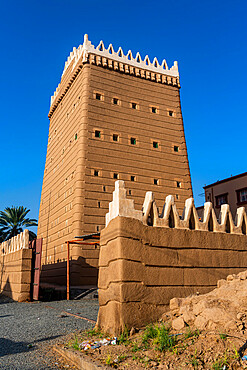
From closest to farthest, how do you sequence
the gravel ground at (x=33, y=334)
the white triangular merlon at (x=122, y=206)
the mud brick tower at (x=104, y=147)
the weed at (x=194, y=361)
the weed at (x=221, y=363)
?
the weed at (x=221, y=363) → the weed at (x=194, y=361) → the gravel ground at (x=33, y=334) → the white triangular merlon at (x=122, y=206) → the mud brick tower at (x=104, y=147)

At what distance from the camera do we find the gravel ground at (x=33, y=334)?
587cm

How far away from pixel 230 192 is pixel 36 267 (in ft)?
73.6

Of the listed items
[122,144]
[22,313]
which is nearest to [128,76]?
[122,144]

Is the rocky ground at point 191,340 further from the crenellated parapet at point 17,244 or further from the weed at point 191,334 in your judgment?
the crenellated parapet at point 17,244

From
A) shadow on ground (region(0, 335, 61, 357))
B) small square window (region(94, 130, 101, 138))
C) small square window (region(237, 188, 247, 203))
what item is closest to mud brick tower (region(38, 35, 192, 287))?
small square window (region(94, 130, 101, 138))

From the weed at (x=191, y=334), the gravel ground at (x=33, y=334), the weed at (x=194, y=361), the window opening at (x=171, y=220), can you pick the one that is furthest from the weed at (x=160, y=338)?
the window opening at (x=171, y=220)

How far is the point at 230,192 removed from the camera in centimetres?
3195

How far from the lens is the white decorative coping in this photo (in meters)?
25.9

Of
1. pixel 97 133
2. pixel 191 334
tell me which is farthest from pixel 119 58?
pixel 191 334

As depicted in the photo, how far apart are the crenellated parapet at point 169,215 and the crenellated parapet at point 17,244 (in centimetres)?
950

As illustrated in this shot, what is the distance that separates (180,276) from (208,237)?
142cm

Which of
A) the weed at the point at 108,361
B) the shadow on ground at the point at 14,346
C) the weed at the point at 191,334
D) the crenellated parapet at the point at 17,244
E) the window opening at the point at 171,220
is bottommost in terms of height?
the shadow on ground at the point at 14,346

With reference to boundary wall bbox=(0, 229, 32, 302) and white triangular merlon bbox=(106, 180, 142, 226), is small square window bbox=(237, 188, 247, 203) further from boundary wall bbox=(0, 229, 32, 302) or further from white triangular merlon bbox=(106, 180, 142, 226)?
white triangular merlon bbox=(106, 180, 142, 226)

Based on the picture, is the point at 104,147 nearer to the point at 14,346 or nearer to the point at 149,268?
the point at 149,268
